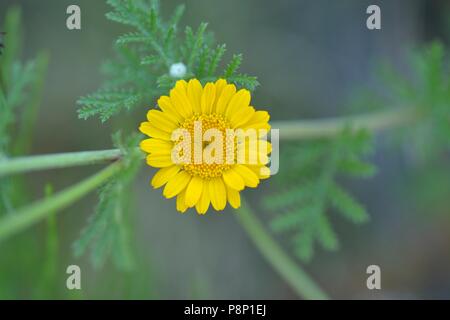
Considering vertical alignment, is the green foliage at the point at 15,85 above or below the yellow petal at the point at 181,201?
above

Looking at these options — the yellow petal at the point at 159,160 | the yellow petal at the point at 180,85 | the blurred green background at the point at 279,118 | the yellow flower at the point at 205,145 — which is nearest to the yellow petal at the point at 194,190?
the yellow flower at the point at 205,145

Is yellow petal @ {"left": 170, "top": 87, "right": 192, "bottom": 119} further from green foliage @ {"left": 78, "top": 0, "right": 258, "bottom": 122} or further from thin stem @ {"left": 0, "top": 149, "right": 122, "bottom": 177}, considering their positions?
thin stem @ {"left": 0, "top": 149, "right": 122, "bottom": 177}

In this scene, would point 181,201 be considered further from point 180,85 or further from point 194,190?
point 180,85

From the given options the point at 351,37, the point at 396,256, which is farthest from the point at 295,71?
the point at 396,256

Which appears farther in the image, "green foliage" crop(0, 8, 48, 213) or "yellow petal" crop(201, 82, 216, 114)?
"green foliage" crop(0, 8, 48, 213)

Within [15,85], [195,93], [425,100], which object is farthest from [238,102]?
[425,100]

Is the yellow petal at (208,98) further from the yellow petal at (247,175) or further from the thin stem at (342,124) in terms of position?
the thin stem at (342,124)

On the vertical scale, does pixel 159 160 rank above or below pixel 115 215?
above

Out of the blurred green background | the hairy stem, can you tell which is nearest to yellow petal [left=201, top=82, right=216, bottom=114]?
the hairy stem
